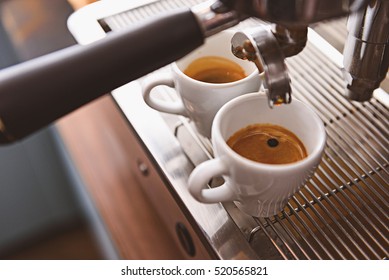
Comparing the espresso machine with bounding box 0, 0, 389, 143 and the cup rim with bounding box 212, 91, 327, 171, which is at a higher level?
the espresso machine with bounding box 0, 0, 389, 143

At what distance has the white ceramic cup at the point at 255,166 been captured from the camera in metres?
0.37

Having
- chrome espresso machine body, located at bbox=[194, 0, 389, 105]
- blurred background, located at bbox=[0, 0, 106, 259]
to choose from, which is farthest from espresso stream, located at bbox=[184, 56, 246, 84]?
blurred background, located at bbox=[0, 0, 106, 259]

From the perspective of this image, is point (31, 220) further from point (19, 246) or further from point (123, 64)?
point (123, 64)

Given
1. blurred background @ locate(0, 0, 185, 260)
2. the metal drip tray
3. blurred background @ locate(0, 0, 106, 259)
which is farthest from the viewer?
blurred background @ locate(0, 0, 106, 259)

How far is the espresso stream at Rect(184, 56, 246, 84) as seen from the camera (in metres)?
0.51

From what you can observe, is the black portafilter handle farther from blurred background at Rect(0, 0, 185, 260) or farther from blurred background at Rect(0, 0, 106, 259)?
blurred background at Rect(0, 0, 106, 259)

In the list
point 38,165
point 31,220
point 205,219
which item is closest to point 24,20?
point 38,165

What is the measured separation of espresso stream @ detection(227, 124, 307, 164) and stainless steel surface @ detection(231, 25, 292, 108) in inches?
2.9

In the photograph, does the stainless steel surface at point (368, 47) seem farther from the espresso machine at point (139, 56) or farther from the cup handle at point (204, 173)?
the cup handle at point (204, 173)

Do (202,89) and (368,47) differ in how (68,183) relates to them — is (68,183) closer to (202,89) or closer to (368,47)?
(202,89)

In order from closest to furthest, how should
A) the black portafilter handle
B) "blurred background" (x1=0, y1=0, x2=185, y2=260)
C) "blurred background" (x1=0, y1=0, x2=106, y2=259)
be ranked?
the black portafilter handle
"blurred background" (x1=0, y1=0, x2=185, y2=260)
"blurred background" (x1=0, y1=0, x2=106, y2=259)

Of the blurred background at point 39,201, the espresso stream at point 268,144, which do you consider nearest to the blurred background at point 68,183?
the blurred background at point 39,201

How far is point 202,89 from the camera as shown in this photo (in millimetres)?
443

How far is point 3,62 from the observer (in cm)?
94
